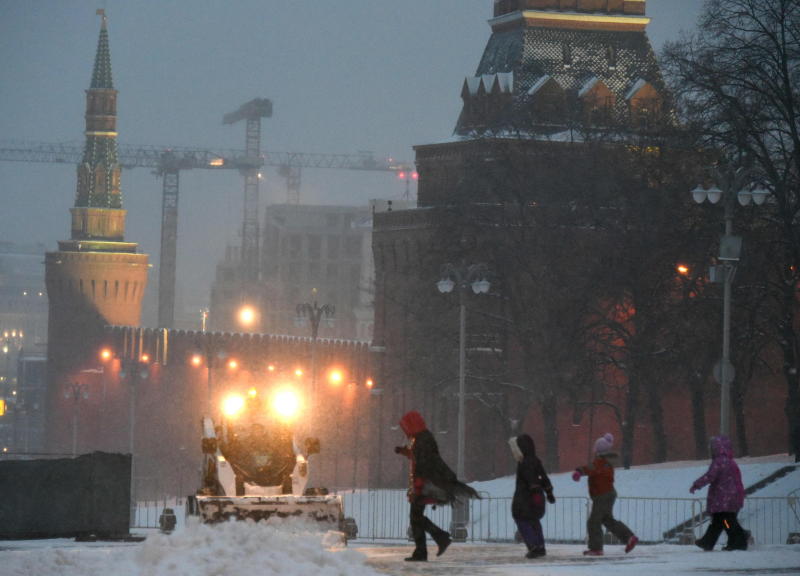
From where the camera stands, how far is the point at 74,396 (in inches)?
4183

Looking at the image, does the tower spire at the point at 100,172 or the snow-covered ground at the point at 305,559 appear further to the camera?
the tower spire at the point at 100,172

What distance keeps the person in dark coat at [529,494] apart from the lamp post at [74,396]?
78806 mm

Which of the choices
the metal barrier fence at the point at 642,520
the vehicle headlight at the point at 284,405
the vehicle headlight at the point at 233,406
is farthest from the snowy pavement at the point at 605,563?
the metal barrier fence at the point at 642,520

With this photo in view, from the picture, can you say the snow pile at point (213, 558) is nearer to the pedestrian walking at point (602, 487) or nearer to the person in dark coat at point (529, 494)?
the person in dark coat at point (529, 494)

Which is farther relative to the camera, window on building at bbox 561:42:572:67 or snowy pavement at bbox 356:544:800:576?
window on building at bbox 561:42:572:67

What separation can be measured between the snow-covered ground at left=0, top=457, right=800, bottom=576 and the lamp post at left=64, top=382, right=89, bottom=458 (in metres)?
78.9

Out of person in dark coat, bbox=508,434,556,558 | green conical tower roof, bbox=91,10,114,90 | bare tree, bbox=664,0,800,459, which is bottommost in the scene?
person in dark coat, bbox=508,434,556,558

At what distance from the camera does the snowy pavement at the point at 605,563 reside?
20938 millimetres

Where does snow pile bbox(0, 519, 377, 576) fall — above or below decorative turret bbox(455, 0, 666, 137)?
below

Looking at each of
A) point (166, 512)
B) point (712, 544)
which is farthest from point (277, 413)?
point (166, 512)

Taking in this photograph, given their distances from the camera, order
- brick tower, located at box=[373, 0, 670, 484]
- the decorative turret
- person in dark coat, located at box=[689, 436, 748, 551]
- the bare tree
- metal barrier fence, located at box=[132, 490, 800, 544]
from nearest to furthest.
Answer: person in dark coat, located at box=[689, 436, 748, 551], metal barrier fence, located at box=[132, 490, 800, 544], the bare tree, brick tower, located at box=[373, 0, 670, 484], the decorative turret

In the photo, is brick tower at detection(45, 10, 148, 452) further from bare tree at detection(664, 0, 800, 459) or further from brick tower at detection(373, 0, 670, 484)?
bare tree at detection(664, 0, 800, 459)

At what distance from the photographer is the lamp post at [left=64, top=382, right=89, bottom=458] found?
10358 cm

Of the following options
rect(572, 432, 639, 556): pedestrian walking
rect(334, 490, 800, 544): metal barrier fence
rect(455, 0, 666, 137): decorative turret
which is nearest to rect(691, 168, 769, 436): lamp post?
rect(334, 490, 800, 544): metal barrier fence
